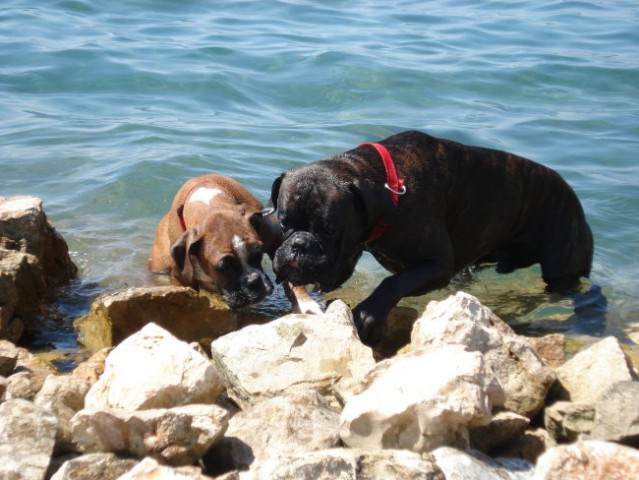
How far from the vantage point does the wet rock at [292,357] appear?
189 inches

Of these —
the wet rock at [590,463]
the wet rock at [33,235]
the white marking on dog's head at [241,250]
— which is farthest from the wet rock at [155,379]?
the wet rock at [33,235]

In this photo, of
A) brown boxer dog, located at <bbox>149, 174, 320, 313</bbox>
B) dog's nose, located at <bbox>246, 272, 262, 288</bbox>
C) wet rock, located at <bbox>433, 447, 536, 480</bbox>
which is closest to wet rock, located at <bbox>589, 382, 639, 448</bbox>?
wet rock, located at <bbox>433, 447, 536, 480</bbox>

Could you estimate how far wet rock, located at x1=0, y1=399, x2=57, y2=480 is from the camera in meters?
3.82

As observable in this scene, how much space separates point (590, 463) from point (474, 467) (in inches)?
18.3

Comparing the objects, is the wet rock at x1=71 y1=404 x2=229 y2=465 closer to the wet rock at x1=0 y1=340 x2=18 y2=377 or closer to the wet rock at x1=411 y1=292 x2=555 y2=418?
the wet rock at x1=0 y1=340 x2=18 y2=377

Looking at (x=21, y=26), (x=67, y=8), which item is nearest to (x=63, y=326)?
(x=21, y=26)

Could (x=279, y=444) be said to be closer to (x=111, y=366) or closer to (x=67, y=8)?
(x=111, y=366)

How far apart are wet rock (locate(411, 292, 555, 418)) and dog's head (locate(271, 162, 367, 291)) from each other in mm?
861

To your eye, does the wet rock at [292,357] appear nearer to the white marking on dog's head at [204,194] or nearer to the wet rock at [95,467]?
the wet rock at [95,467]

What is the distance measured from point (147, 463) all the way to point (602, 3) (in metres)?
16.8

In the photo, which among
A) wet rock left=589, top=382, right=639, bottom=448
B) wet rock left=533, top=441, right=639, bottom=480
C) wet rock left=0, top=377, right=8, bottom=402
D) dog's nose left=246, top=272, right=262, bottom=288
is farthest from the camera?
dog's nose left=246, top=272, right=262, bottom=288

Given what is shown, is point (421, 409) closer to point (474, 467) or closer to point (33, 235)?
point (474, 467)

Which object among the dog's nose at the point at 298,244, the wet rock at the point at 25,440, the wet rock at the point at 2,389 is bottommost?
the wet rock at the point at 2,389

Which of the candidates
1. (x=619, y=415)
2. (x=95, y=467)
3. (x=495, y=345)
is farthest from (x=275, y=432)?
(x=619, y=415)
